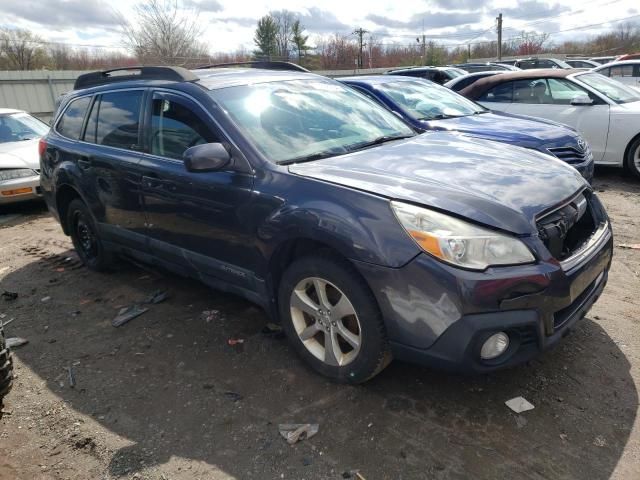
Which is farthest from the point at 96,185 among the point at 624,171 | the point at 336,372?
the point at 624,171

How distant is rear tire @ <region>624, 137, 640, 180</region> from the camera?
7.12 metres

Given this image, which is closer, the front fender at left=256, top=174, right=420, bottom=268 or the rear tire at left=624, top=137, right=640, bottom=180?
the front fender at left=256, top=174, right=420, bottom=268

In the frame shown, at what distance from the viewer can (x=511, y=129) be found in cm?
598

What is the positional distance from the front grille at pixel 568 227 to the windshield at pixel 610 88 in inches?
219

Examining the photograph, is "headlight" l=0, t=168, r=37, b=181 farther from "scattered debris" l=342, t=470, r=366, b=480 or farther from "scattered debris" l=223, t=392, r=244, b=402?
"scattered debris" l=342, t=470, r=366, b=480

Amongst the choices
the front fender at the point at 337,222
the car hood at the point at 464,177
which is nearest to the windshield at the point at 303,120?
the car hood at the point at 464,177

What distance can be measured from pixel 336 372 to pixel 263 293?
67 cm

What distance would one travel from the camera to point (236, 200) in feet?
10.1

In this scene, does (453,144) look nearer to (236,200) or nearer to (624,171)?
(236,200)

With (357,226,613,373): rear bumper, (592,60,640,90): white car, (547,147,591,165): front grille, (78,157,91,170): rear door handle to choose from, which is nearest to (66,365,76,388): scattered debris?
(78,157,91,170): rear door handle

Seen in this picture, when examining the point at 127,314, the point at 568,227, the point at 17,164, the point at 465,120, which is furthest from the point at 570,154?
the point at 17,164

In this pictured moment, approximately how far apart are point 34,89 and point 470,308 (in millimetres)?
18246

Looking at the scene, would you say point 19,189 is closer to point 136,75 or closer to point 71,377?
point 136,75

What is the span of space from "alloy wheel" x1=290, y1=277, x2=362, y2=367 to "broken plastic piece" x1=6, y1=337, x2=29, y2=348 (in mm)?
2244
